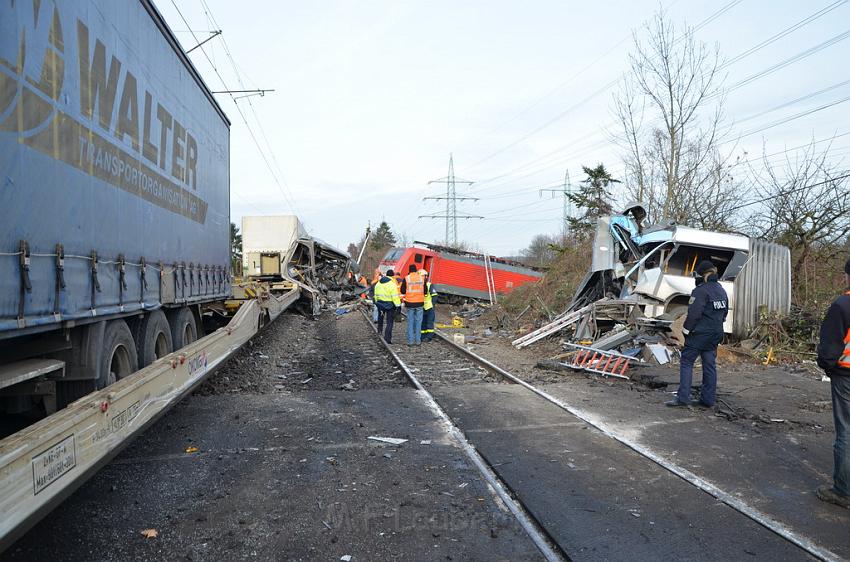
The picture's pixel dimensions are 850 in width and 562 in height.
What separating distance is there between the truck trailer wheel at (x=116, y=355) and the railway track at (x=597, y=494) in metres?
3.28

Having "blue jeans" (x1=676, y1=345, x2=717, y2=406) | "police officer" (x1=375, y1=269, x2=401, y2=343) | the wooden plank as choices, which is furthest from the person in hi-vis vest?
the wooden plank

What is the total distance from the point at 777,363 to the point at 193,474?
9862 millimetres

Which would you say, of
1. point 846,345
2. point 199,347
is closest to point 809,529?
point 846,345

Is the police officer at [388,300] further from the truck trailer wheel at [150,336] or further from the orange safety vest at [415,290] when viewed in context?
the truck trailer wheel at [150,336]

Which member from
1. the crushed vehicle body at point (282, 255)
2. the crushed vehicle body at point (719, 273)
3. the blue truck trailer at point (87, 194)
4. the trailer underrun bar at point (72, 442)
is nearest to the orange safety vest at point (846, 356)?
the trailer underrun bar at point (72, 442)

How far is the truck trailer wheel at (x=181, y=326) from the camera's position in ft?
25.9

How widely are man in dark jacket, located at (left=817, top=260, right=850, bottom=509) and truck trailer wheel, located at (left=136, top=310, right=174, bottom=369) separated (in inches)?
253

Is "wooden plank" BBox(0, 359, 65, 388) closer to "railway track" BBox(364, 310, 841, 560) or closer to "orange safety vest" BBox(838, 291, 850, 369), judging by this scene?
"railway track" BBox(364, 310, 841, 560)

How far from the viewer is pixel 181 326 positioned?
8117mm

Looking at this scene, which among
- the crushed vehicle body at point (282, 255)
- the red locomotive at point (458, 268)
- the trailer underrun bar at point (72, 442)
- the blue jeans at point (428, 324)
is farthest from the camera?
the red locomotive at point (458, 268)

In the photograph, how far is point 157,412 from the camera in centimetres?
460

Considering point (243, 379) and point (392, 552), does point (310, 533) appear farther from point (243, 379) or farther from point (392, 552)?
point (243, 379)

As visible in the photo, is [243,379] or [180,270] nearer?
[180,270]

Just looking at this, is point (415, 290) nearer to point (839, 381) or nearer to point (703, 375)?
point (703, 375)
